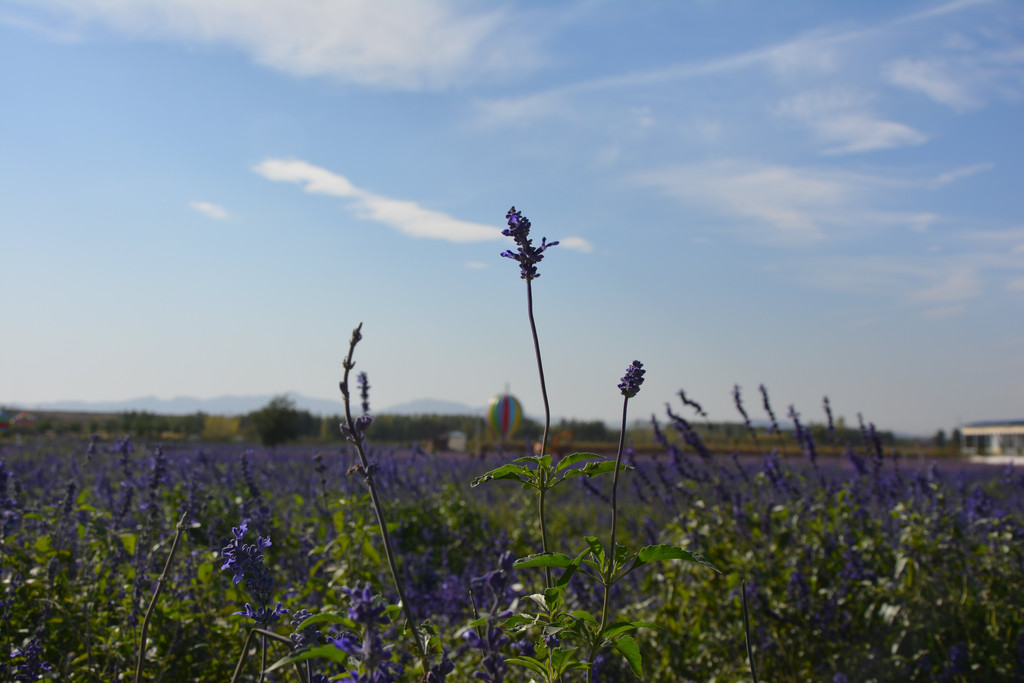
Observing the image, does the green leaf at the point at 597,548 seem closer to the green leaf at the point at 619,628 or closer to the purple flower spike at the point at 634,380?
the green leaf at the point at 619,628

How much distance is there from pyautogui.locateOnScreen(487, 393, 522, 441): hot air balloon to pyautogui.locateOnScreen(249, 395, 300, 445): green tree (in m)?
9.18

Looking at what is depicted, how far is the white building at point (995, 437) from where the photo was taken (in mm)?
37219

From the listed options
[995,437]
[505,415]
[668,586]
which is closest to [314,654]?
[668,586]

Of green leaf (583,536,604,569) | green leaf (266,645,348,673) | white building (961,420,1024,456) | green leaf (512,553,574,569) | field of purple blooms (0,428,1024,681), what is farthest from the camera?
white building (961,420,1024,456)

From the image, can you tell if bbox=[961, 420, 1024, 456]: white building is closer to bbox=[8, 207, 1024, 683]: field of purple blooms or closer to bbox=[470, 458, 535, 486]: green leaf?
bbox=[8, 207, 1024, 683]: field of purple blooms

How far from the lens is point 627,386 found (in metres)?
1.40

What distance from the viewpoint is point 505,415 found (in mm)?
31984

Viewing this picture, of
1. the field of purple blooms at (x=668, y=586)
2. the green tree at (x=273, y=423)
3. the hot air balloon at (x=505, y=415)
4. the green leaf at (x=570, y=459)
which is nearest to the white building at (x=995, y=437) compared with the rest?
the hot air balloon at (x=505, y=415)

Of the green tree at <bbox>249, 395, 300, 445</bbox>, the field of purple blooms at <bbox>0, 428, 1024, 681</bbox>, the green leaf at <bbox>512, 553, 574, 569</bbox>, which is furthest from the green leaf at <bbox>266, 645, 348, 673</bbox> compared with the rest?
the green tree at <bbox>249, 395, 300, 445</bbox>

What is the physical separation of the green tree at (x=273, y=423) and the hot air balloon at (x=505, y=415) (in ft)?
30.1

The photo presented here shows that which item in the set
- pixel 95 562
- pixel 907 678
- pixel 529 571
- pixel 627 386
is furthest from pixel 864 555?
pixel 95 562

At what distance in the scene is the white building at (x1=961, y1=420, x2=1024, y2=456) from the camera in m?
37.2

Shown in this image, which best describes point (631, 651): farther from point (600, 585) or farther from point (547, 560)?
point (600, 585)

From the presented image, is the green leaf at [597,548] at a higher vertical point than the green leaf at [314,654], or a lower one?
higher
